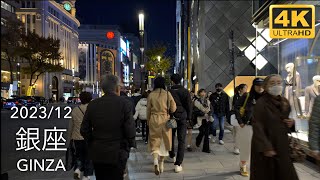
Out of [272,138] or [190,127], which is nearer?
[272,138]

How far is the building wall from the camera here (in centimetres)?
9044

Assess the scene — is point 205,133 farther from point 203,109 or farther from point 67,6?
point 67,6

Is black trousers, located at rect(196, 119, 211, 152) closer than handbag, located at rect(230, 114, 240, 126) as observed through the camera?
No

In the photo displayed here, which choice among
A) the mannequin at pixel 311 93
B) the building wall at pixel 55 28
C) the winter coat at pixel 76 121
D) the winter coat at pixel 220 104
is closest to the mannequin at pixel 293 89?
the mannequin at pixel 311 93

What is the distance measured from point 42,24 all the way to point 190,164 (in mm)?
90449

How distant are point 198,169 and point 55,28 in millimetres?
105203

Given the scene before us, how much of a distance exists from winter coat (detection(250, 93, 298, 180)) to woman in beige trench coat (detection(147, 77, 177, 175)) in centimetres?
340

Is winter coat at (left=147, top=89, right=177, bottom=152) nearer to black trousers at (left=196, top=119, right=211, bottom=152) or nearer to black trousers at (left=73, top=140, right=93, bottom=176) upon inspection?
black trousers at (left=73, top=140, right=93, bottom=176)

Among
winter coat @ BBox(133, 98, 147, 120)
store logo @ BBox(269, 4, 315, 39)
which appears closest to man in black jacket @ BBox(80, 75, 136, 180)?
store logo @ BBox(269, 4, 315, 39)

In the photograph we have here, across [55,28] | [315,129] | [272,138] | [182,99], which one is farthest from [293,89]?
[55,28]

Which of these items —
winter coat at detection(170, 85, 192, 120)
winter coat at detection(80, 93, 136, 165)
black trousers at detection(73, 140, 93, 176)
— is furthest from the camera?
winter coat at detection(170, 85, 192, 120)

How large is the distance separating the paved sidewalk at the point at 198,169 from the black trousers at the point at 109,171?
3.21 metres

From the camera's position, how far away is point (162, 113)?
7.98 m

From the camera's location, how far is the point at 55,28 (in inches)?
4250
